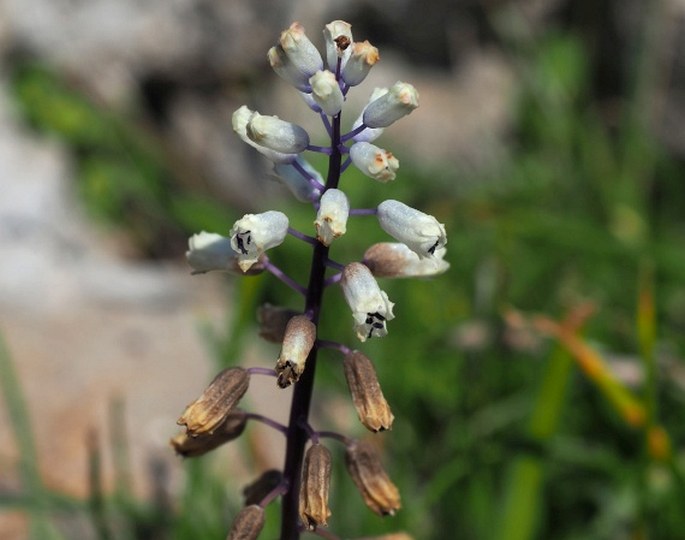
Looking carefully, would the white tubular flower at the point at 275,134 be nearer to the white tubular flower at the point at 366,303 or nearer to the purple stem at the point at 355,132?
the purple stem at the point at 355,132

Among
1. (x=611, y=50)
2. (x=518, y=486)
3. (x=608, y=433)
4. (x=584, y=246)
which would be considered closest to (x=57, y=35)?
(x=611, y=50)

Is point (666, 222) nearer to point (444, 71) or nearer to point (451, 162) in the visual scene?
point (451, 162)

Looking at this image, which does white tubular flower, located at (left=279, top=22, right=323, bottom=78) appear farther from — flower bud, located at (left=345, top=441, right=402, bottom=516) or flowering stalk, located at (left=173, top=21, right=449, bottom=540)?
flower bud, located at (left=345, top=441, right=402, bottom=516)


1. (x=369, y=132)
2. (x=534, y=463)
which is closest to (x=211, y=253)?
(x=369, y=132)

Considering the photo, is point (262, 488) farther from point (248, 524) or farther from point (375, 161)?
point (375, 161)

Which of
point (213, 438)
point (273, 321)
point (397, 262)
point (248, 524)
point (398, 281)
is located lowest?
point (248, 524)

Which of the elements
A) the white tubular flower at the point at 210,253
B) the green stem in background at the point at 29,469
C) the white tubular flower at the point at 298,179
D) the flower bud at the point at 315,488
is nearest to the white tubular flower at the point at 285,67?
the white tubular flower at the point at 298,179
